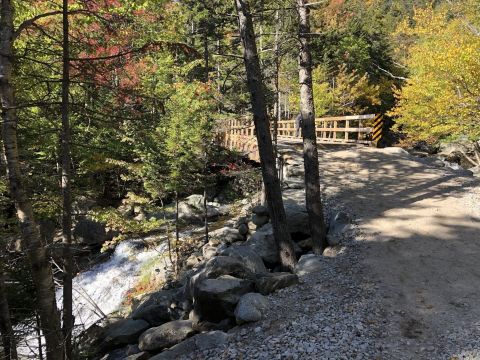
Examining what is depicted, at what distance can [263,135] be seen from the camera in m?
7.73

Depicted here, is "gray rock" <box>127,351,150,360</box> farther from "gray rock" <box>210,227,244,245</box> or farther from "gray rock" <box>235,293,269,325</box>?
"gray rock" <box>210,227,244,245</box>

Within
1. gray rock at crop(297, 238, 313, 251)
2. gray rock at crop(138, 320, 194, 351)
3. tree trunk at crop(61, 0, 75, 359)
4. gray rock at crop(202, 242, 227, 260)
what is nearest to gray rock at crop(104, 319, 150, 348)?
gray rock at crop(138, 320, 194, 351)

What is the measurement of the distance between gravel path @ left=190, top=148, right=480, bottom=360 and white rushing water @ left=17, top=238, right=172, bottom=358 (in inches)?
311

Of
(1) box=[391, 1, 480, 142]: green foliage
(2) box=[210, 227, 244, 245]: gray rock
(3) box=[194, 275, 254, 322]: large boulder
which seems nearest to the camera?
(3) box=[194, 275, 254, 322]: large boulder

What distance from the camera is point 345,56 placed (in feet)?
97.3

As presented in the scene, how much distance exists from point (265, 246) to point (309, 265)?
5.16ft

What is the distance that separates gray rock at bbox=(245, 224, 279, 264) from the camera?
845cm

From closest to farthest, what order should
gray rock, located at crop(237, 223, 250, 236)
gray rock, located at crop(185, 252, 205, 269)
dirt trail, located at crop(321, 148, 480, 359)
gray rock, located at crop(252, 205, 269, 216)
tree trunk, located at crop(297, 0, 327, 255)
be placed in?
dirt trail, located at crop(321, 148, 480, 359)
tree trunk, located at crop(297, 0, 327, 255)
gray rock, located at crop(252, 205, 269, 216)
gray rock, located at crop(237, 223, 250, 236)
gray rock, located at crop(185, 252, 205, 269)

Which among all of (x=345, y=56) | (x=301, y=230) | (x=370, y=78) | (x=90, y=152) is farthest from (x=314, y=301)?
(x=370, y=78)

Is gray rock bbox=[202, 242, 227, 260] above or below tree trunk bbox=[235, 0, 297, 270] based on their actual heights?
below

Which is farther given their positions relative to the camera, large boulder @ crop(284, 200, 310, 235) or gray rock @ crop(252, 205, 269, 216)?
gray rock @ crop(252, 205, 269, 216)

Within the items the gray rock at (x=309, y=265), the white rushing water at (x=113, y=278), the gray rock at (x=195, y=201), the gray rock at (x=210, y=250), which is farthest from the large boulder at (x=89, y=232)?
the gray rock at (x=309, y=265)

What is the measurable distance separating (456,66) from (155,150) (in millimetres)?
10634

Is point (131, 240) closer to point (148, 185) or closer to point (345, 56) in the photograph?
point (148, 185)
